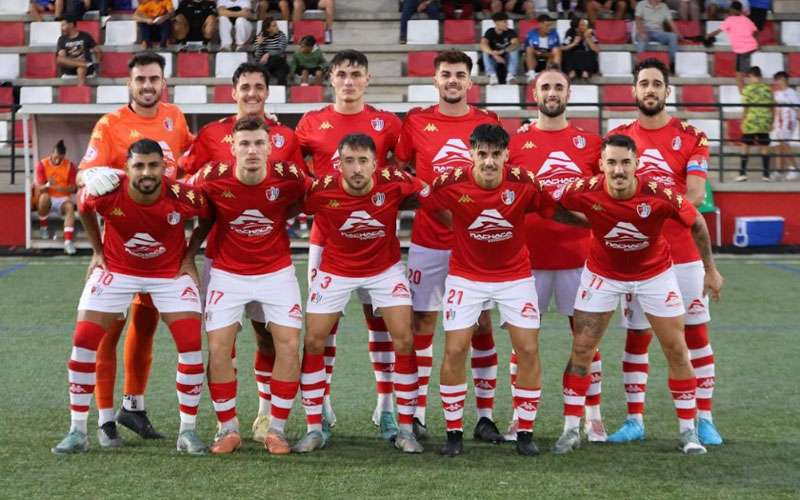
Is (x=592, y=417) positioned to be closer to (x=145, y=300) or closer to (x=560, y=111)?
(x=560, y=111)

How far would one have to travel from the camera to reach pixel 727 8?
67.2 ft

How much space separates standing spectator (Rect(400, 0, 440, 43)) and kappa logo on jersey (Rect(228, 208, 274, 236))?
13.3 meters

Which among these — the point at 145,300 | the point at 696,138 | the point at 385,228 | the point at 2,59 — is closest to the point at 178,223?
the point at 145,300

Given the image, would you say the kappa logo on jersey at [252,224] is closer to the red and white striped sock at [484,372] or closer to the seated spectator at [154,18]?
the red and white striped sock at [484,372]

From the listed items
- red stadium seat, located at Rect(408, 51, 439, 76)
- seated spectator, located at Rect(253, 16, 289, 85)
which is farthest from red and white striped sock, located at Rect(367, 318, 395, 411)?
red stadium seat, located at Rect(408, 51, 439, 76)

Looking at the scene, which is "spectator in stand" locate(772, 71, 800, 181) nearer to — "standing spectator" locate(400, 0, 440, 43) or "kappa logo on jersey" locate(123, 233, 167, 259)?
"standing spectator" locate(400, 0, 440, 43)

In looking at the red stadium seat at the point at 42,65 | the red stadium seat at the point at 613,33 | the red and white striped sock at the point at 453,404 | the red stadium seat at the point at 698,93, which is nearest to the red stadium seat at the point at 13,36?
the red stadium seat at the point at 42,65

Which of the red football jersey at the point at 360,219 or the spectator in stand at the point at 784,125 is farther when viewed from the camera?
the spectator in stand at the point at 784,125

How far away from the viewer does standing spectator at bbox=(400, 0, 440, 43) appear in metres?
19.2

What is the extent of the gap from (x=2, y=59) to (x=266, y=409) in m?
14.1

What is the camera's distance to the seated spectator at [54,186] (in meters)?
15.6

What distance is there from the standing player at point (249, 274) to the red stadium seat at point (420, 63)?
41.5 ft

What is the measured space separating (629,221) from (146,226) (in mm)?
2409

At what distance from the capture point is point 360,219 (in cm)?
635
